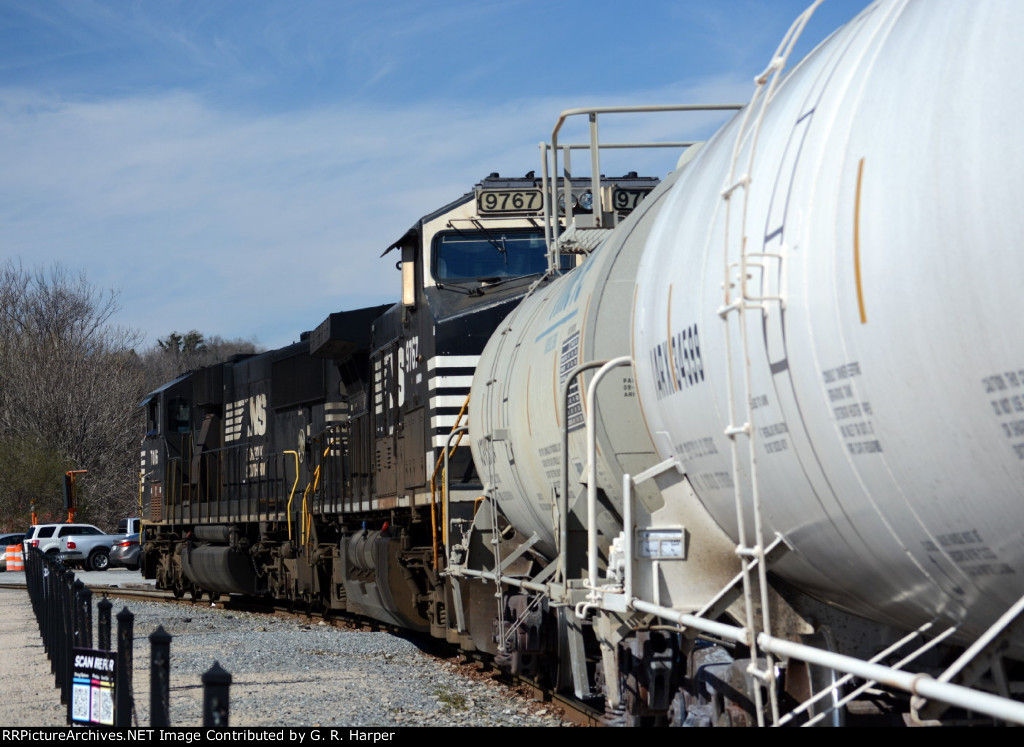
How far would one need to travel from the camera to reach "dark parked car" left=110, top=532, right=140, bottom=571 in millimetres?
37094

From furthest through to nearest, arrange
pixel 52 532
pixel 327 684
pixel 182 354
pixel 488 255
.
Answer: pixel 182 354 < pixel 52 532 < pixel 488 255 < pixel 327 684

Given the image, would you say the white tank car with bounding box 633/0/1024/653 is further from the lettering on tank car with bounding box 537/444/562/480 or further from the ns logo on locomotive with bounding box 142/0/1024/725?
the lettering on tank car with bounding box 537/444/562/480

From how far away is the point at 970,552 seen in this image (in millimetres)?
2943

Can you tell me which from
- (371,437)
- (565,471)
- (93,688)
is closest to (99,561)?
(371,437)

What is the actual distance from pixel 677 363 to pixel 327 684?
6968mm

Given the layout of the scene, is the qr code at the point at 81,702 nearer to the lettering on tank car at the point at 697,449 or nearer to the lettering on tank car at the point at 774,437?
the lettering on tank car at the point at 697,449

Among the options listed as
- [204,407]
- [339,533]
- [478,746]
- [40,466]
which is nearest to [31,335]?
[40,466]

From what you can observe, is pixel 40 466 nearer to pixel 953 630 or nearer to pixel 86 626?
pixel 86 626

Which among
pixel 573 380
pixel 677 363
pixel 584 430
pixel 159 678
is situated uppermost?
pixel 573 380

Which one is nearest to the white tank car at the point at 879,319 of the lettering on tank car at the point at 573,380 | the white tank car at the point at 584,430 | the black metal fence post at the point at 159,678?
the white tank car at the point at 584,430

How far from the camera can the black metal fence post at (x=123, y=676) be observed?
18.3ft

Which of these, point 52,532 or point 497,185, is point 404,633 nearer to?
point 497,185

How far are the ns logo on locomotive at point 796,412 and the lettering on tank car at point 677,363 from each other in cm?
2

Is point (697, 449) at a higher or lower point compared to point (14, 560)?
higher
